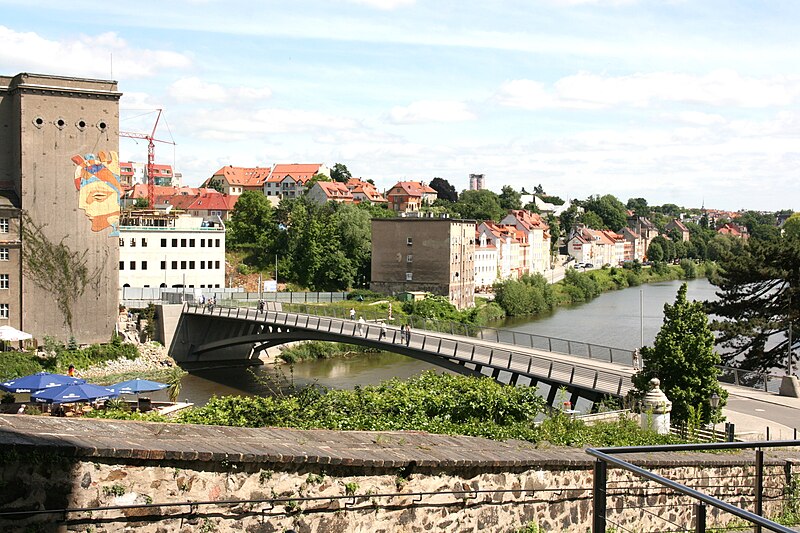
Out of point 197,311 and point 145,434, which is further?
point 197,311

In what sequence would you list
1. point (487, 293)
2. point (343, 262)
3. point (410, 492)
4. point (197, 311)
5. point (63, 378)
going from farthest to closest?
point (487, 293) < point (343, 262) < point (197, 311) < point (63, 378) < point (410, 492)

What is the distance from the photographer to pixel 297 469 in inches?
323

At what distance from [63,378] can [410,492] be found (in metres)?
21.0

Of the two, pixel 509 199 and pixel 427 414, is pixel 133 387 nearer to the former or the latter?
pixel 427 414

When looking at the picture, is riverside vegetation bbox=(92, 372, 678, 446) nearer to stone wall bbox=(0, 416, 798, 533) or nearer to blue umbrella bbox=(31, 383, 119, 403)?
stone wall bbox=(0, 416, 798, 533)

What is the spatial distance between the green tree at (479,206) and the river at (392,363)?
136ft

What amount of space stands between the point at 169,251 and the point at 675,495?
53164 mm

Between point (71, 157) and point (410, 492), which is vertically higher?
point (71, 157)

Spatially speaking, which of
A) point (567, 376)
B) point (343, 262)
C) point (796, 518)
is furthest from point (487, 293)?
point (796, 518)

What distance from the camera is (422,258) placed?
7469 centimetres

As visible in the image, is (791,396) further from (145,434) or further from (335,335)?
(145,434)

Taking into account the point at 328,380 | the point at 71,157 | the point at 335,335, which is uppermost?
the point at 71,157

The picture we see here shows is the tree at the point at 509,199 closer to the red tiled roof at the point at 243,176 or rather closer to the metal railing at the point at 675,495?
the red tiled roof at the point at 243,176

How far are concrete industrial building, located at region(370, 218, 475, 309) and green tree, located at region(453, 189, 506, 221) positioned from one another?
43619 mm
